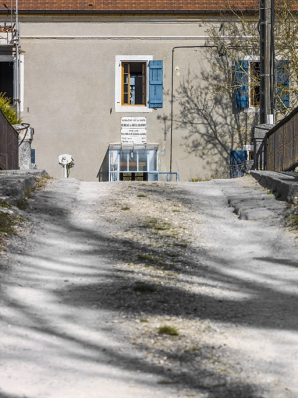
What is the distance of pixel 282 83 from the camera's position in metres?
20.3

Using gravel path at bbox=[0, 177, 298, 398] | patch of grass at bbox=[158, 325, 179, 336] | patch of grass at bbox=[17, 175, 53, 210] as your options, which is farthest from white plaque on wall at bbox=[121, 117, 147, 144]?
patch of grass at bbox=[158, 325, 179, 336]

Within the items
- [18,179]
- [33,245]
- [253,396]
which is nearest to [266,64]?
[18,179]

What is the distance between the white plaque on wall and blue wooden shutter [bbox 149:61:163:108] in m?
0.66

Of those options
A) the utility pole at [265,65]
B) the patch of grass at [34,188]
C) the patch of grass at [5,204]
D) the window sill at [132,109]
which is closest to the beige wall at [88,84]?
the window sill at [132,109]

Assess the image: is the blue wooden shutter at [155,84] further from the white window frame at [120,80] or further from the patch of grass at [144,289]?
the patch of grass at [144,289]

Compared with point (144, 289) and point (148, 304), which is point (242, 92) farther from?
point (148, 304)

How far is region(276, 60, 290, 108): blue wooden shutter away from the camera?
788 inches

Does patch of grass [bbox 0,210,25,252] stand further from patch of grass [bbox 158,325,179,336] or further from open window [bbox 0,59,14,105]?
open window [bbox 0,59,14,105]

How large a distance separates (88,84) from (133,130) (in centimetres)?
208

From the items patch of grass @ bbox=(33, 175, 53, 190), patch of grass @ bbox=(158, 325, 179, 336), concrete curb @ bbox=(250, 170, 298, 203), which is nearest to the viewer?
patch of grass @ bbox=(158, 325, 179, 336)

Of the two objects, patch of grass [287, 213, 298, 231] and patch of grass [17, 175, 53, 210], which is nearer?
patch of grass [287, 213, 298, 231]

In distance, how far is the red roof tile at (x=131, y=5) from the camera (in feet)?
66.4

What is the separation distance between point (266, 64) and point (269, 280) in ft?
36.8

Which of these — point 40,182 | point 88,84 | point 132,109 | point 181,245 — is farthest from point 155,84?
point 181,245
